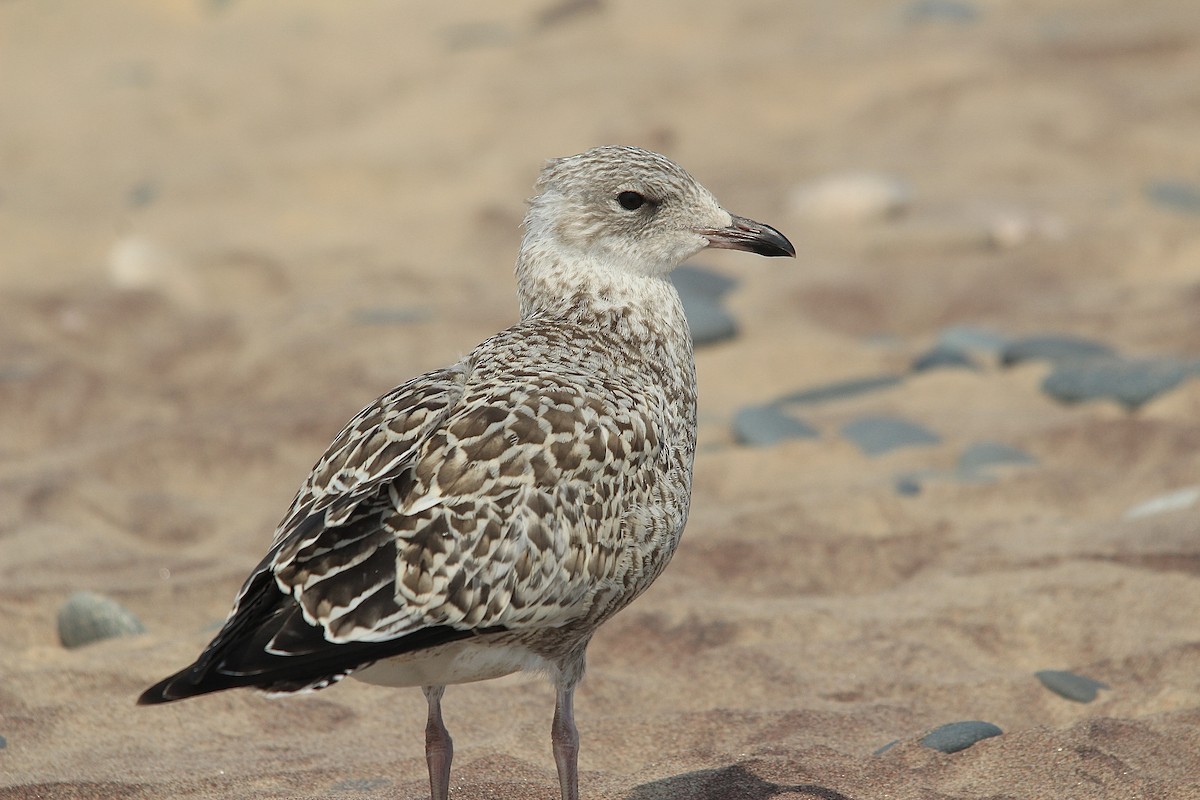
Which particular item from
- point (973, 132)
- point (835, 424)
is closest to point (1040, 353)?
point (835, 424)

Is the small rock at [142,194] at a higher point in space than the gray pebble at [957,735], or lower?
higher

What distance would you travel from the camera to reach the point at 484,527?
12.2 ft

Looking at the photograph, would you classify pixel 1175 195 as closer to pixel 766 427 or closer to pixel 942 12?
pixel 942 12

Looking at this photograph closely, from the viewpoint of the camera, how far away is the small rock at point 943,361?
8266mm

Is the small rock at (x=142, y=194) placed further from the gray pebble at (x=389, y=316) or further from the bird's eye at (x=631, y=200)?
the bird's eye at (x=631, y=200)

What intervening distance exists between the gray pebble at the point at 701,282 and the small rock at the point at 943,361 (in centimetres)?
154

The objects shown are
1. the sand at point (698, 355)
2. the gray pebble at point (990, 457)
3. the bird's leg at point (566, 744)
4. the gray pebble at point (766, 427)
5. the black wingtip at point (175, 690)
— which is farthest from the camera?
the gray pebble at point (766, 427)

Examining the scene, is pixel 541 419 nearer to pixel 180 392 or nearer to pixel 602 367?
pixel 602 367

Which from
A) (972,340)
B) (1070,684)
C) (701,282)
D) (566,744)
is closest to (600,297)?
(566,744)

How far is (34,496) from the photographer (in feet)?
22.3

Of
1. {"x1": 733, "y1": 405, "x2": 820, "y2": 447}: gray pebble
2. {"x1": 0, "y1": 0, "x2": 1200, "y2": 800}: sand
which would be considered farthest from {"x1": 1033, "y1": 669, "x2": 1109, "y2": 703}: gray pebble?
{"x1": 733, "y1": 405, "x2": 820, "y2": 447}: gray pebble

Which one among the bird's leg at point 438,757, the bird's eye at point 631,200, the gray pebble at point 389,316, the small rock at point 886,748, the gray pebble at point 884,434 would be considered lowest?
the small rock at point 886,748

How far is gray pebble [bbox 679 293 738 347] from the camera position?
28.6ft

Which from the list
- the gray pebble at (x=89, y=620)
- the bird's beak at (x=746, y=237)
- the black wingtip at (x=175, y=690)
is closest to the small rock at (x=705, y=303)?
the bird's beak at (x=746, y=237)
